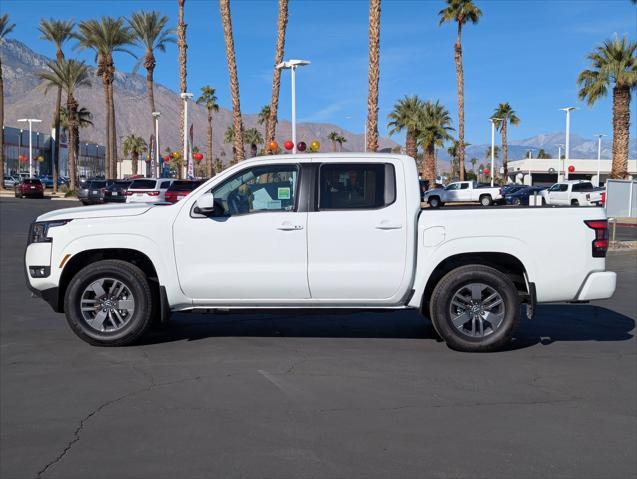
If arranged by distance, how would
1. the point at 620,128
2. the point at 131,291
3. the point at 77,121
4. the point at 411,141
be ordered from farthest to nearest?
1. the point at 77,121
2. the point at 411,141
3. the point at 620,128
4. the point at 131,291

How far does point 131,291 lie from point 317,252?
6.56 feet

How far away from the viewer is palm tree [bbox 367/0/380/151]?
27.7m

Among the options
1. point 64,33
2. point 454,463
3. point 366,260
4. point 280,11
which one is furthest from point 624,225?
point 64,33

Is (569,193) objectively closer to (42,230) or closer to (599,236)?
(599,236)

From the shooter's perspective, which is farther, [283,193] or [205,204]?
[283,193]

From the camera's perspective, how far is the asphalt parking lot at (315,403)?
4.79 meters

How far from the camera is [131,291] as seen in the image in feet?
25.9

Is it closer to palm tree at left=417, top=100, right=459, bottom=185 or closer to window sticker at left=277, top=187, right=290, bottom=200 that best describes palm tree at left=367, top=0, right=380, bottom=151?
window sticker at left=277, top=187, right=290, bottom=200

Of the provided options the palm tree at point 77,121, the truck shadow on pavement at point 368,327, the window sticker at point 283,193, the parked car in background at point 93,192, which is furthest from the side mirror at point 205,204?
the palm tree at point 77,121

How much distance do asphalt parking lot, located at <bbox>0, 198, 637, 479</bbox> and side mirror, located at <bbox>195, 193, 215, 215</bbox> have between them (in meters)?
1.47

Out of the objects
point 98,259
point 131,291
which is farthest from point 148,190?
point 131,291

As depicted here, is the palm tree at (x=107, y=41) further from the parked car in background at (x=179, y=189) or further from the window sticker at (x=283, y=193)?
the window sticker at (x=283, y=193)

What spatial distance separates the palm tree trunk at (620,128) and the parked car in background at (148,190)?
24.3m

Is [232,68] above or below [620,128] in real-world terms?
above
